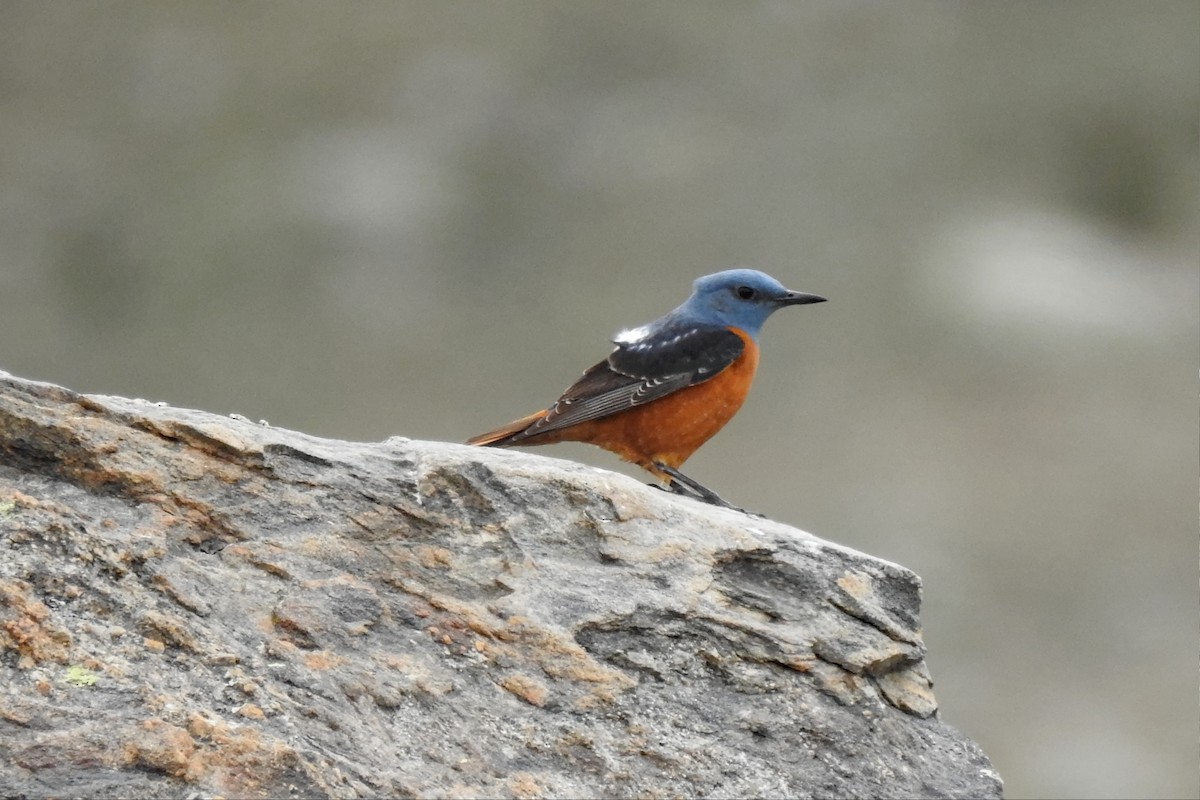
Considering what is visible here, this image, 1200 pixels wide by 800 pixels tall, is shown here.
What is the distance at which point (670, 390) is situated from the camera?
589cm

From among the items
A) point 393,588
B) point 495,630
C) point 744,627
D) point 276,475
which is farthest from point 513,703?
point 276,475

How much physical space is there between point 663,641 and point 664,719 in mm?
252

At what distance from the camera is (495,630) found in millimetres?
3248

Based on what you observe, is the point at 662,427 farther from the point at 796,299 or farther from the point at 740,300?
the point at 796,299

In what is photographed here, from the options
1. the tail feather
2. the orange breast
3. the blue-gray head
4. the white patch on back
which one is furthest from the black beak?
the tail feather

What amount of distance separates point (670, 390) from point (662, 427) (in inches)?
7.1

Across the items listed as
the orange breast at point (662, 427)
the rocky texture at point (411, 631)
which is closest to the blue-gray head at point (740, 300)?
the orange breast at point (662, 427)

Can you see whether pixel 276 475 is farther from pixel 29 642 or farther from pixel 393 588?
pixel 29 642

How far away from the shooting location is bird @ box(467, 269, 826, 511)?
579 cm

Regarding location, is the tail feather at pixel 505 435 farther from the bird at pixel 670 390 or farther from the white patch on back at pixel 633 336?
the white patch on back at pixel 633 336

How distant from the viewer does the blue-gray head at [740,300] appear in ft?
21.0

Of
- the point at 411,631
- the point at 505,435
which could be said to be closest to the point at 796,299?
the point at 505,435

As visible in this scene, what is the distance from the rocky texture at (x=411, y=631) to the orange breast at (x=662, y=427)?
6.38ft

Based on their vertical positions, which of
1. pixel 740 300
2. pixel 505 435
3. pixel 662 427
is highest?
pixel 740 300
